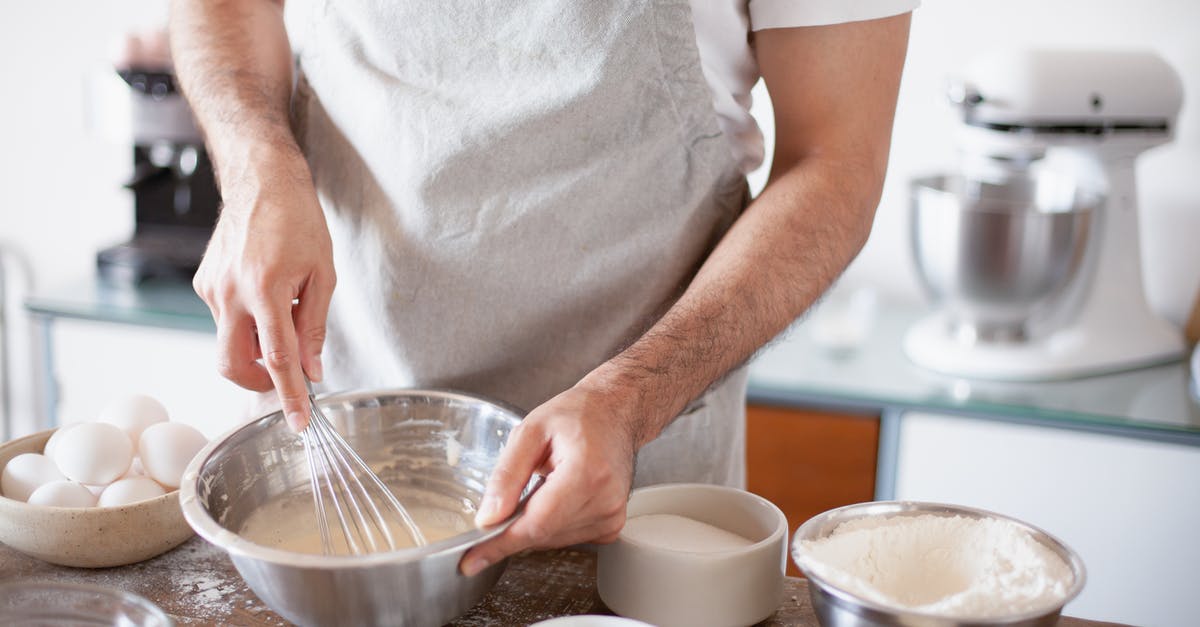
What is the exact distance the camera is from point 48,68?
2221 mm

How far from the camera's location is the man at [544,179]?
810 mm

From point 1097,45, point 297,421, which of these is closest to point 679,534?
point 297,421

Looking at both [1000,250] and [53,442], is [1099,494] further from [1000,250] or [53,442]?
[53,442]

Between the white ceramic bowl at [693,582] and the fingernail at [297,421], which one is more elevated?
the fingernail at [297,421]

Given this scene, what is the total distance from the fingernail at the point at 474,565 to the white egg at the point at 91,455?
1.04 ft

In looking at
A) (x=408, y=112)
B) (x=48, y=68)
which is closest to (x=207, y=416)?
(x=48, y=68)

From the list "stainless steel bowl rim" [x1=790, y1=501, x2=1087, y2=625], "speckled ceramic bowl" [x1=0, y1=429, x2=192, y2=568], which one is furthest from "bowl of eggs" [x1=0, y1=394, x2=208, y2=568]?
"stainless steel bowl rim" [x1=790, y1=501, x2=1087, y2=625]

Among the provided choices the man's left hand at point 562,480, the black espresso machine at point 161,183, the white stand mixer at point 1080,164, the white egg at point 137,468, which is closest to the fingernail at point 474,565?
the man's left hand at point 562,480

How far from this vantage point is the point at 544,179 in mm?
867

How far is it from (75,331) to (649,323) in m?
1.29

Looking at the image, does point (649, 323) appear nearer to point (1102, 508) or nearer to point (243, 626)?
point (243, 626)

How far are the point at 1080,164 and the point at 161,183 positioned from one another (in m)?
1.49

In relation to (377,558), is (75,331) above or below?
below

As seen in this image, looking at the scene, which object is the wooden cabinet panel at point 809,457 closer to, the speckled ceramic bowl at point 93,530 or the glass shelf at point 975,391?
the glass shelf at point 975,391
